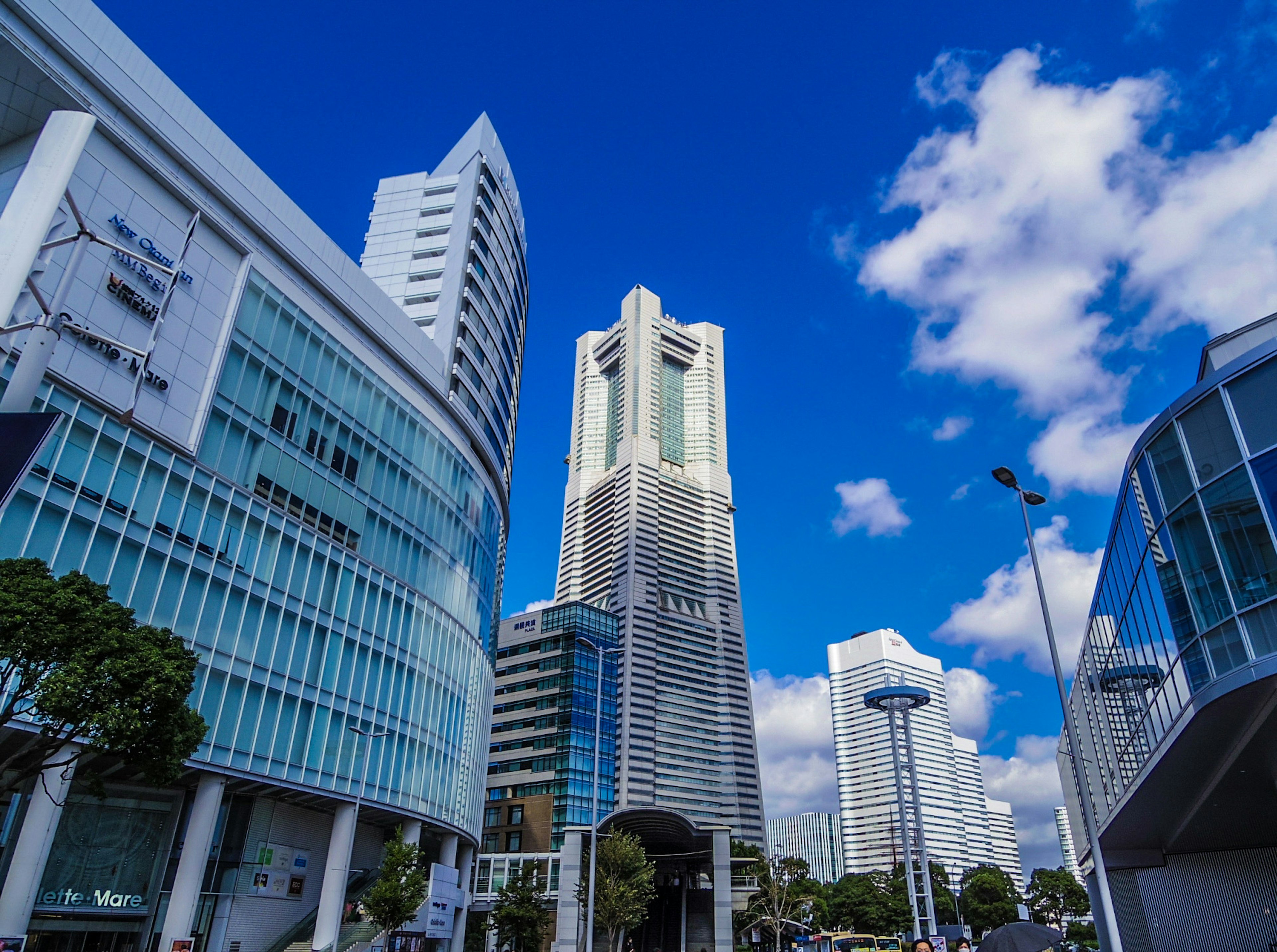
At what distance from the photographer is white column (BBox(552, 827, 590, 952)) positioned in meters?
51.3

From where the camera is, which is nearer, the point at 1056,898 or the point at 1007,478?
the point at 1007,478

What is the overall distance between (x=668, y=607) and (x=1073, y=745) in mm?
160142

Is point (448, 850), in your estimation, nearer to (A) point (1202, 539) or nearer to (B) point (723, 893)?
(B) point (723, 893)

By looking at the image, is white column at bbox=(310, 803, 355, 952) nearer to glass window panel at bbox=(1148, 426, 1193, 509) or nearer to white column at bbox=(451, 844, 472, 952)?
white column at bbox=(451, 844, 472, 952)

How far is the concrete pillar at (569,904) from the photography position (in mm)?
51309

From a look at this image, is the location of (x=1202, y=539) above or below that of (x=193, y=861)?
above

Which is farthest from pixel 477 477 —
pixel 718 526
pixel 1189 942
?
pixel 718 526

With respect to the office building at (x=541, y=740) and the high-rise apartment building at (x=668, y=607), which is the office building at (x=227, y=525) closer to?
the office building at (x=541, y=740)

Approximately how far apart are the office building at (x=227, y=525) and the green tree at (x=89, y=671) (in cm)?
791

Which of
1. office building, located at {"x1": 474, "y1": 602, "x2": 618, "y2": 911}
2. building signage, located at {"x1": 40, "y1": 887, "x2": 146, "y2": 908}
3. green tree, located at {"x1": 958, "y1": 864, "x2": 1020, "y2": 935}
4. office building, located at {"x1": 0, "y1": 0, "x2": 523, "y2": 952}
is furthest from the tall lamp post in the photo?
green tree, located at {"x1": 958, "y1": 864, "x2": 1020, "y2": 935}

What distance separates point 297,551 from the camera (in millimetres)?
37781

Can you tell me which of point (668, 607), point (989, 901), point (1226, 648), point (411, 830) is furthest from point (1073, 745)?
point (668, 607)

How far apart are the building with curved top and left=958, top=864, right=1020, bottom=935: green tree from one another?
254 feet

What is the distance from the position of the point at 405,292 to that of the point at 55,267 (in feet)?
114
